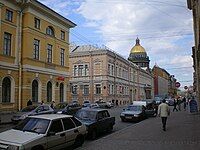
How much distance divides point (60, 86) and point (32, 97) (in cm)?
744

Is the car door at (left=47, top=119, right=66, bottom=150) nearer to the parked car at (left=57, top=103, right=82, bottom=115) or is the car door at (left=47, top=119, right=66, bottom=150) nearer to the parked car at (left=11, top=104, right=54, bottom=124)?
the parked car at (left=11, top=104, right=54, bottom=124)

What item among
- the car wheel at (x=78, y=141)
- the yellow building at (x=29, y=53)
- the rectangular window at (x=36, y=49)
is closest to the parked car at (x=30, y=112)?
the yellow building at (x=29, y=53)

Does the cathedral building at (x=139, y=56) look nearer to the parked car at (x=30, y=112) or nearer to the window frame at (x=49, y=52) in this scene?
Answer: the window frame at (x=49, y=52)

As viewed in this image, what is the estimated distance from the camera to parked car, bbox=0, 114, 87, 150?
950cm

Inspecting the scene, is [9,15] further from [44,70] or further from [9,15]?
[44,70]

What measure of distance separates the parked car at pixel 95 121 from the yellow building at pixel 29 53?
17.1m

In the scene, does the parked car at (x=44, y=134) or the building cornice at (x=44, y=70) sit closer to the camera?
the parked car at (x=44, y=134)

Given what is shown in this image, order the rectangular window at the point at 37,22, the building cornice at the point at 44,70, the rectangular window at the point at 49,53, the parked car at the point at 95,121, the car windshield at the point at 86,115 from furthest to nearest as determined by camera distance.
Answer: the rectangular window at the point at 49,53 → the rectangular window at the point at 37,22 → the building cornice at the point at 44,70 → the car windshield at the point at 86,115 → the parked car at the point at 95,121

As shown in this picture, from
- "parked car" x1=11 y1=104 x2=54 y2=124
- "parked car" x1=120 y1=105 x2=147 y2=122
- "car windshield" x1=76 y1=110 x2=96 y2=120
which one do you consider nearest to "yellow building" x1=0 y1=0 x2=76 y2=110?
"parked car" x1=11 y1=104 x2=54 y2=124

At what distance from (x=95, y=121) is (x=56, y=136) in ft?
19.3

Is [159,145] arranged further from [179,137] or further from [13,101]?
[13,101]

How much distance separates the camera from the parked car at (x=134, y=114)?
86.7ft

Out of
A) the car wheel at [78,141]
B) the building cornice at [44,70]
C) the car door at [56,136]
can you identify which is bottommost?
the car wheel at [78,141]

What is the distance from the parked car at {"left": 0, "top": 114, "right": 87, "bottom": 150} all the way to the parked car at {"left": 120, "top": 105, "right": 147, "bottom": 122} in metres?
13.7
